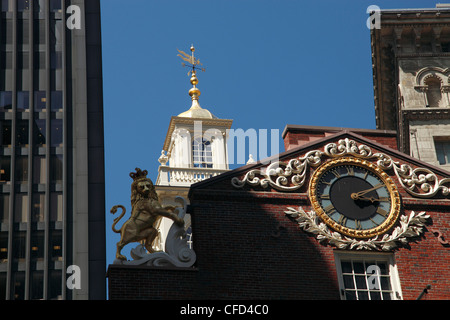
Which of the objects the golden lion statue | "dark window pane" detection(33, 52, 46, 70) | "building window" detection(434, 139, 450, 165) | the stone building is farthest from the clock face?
"dark window pane" detection(33, 52, 46, 70)

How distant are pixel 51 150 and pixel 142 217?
121ft

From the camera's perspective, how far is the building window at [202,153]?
2564 inches

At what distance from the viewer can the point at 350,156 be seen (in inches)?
1407

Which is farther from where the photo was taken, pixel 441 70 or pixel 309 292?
pixel 441 70

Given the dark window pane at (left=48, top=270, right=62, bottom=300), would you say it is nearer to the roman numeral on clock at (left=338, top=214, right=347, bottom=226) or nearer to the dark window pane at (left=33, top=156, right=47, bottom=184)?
the dark window pane at (left=33, top=156, right=47, bottom=184)

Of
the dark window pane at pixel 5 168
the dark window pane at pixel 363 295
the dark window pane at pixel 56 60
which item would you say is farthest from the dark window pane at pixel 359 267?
the dark window pane at pixel 56 60

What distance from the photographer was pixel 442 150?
2141 inches

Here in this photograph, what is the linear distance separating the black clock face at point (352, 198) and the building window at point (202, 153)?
2987 cm

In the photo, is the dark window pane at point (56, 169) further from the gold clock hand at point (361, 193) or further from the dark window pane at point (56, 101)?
the gold clock hand at point (361, 193)

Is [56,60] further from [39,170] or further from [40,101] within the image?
[39,170]

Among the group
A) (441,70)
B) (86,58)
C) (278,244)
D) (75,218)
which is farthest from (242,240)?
(86,58)

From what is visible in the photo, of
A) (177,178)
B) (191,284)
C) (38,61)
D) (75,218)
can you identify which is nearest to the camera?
(191,284)

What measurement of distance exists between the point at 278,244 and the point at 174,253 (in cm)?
336

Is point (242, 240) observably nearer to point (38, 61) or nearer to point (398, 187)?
point (398, 187)
